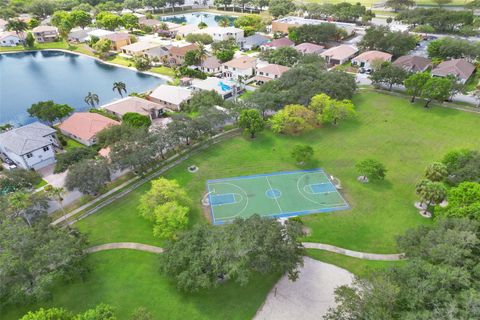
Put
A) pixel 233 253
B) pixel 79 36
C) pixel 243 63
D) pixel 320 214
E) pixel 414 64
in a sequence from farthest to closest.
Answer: pixel 79 36
pixel 243 63
pixel 414 64
pixel 320 214
pixel 233 253

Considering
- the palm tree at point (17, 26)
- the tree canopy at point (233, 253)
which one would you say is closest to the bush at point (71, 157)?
the tree canopy at point (233, 253)

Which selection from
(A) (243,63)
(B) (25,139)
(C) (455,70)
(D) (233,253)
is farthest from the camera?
(A) (243,63)

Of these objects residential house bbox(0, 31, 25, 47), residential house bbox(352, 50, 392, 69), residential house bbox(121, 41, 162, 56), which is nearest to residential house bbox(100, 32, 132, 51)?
residential house bbox(121, 41, 162, 56)

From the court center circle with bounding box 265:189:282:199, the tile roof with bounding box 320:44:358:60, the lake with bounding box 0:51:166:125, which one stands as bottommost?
the court center circle with bounding box 265:189:282:199

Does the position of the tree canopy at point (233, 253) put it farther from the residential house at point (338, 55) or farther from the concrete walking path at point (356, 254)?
the residential house at point (338, 55)

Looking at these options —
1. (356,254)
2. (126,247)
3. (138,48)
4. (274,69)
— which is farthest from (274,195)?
(138,48)

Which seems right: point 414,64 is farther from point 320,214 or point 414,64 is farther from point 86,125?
point 86,125

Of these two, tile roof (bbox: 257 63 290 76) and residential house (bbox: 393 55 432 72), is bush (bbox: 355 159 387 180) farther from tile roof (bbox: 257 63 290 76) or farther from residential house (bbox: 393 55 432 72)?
residential house (bbox: 393 55 432 72)

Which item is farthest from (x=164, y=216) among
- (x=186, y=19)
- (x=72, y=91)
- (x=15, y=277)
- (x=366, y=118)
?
(x=186, y=19)
